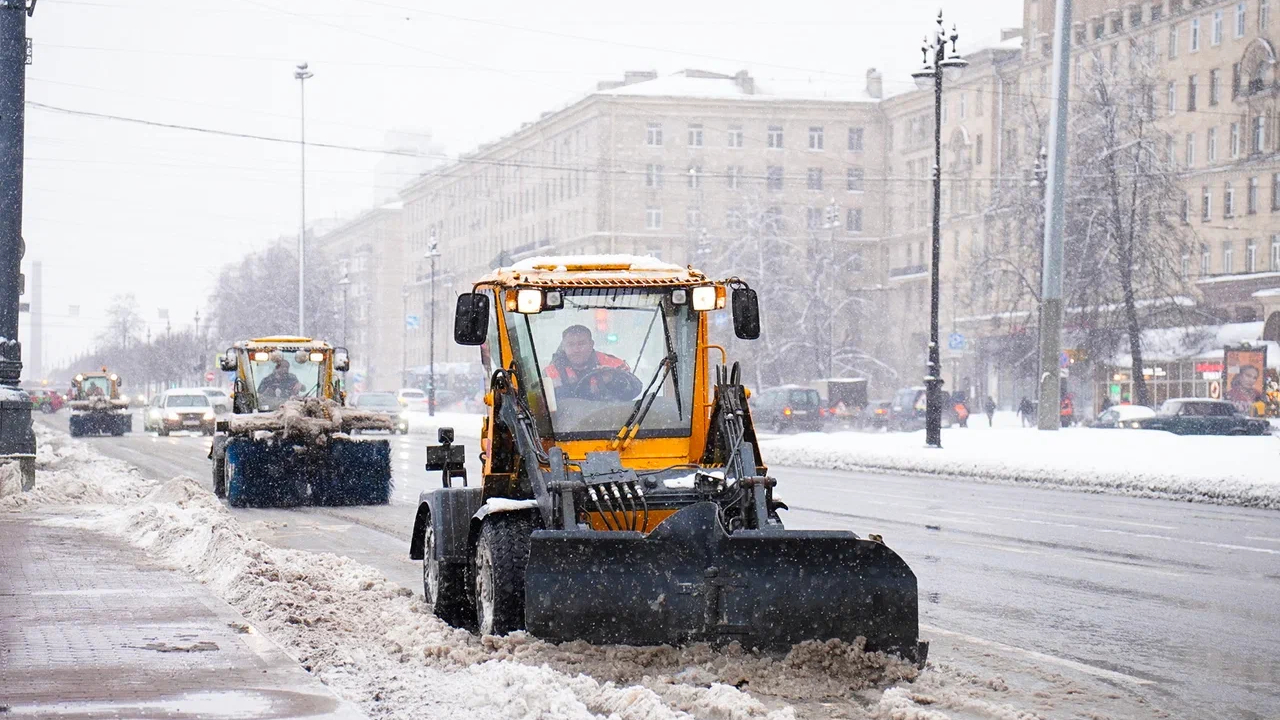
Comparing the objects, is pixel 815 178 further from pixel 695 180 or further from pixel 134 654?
pixel 134 654

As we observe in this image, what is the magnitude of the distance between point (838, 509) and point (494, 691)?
44.3ft

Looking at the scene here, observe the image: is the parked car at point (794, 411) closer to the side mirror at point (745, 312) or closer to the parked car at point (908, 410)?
the parked car at point (908, 410)

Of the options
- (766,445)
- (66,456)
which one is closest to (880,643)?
(66,456)

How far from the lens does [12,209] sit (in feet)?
63.2

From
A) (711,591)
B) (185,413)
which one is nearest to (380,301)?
(185,413)

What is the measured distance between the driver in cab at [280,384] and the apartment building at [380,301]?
116 meters

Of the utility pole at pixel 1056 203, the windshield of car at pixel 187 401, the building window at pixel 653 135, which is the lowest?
the windshield of car at pixel 187 401

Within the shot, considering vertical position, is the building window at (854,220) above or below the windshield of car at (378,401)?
above

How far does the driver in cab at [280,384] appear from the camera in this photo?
987 inches

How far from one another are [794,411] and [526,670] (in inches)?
1905

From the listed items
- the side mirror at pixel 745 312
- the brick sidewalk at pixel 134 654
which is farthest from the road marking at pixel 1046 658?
the brick sidewalk at pixel 134 654

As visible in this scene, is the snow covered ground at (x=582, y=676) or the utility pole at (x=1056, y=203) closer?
the snow covered ground at (x=582, y=676)

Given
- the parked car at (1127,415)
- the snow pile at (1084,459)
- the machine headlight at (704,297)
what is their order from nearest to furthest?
the machine headlight at (704,297) < the snow pile at (1084,459) < the parked car at (1127,415)

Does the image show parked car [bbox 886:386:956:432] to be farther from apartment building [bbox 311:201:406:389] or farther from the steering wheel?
apartment building [bbox 311:201:406:389]
